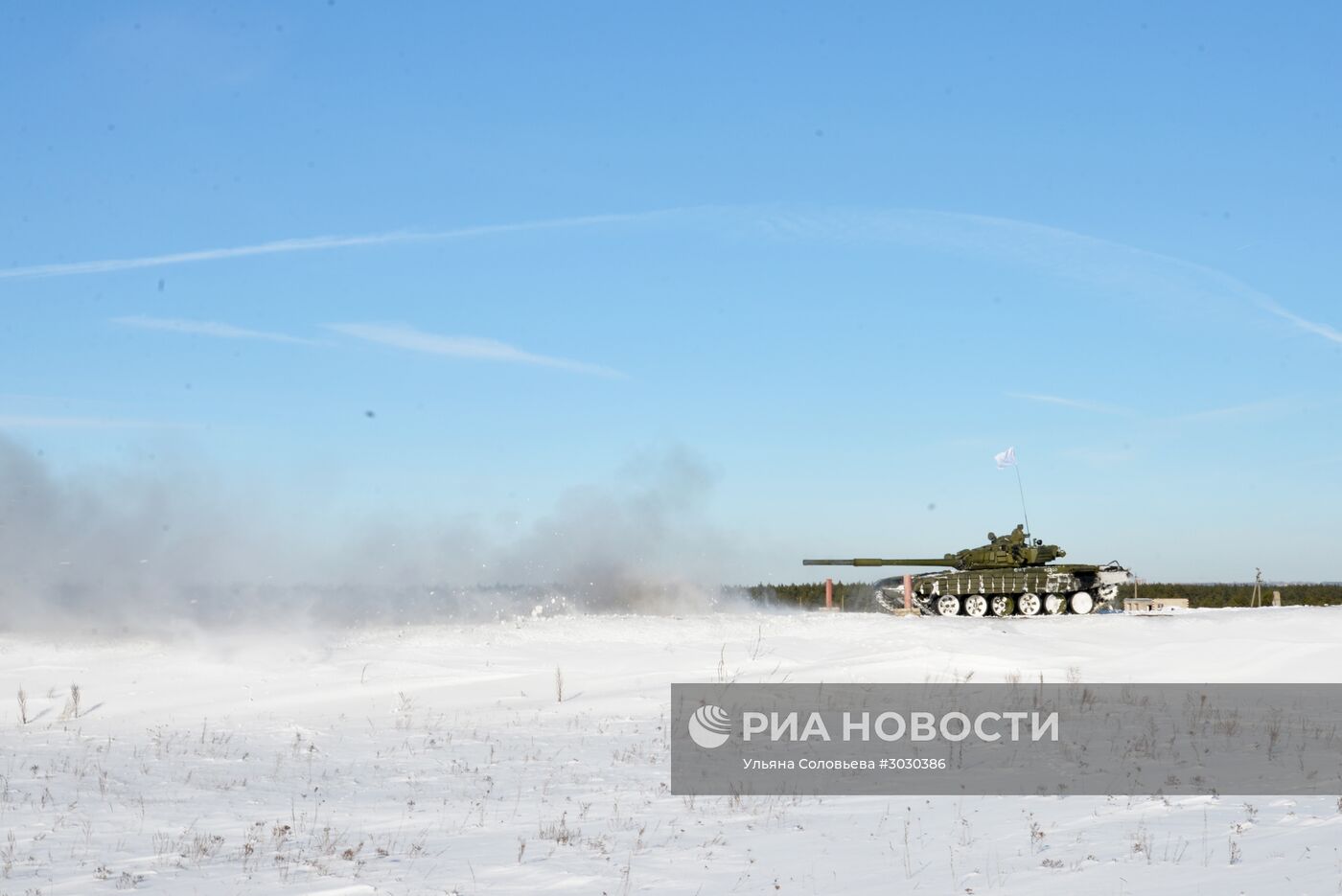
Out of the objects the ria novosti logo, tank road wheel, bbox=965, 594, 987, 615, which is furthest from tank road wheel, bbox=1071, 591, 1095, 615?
the ria novosti logo

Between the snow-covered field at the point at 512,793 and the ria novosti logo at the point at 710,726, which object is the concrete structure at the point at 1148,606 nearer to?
the snow-covered field at the point at 512,793

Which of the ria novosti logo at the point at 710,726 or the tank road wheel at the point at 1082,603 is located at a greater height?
the tank road wheel at the point at 1082,603

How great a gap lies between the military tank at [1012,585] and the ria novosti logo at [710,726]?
71.4 feet

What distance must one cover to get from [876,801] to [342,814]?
5.14 meters

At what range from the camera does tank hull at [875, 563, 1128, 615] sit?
38.2m

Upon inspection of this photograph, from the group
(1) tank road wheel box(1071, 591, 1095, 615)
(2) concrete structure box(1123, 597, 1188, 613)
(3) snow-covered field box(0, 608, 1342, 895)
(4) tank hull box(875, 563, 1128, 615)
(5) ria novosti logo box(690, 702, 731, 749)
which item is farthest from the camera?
(2) concrete structure box(1123, 597, 1188, 613)

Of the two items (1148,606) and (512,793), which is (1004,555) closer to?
(1148,606)

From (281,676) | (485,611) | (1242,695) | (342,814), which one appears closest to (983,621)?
(1242,695)

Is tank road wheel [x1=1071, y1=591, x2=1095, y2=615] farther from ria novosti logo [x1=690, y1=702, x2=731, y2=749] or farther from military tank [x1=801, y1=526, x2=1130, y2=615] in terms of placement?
ria novosti logo [x1=690, y1=702, x2=731, y2=749]

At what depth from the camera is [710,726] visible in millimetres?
17281

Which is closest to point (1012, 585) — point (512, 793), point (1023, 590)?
point (1023, 590)

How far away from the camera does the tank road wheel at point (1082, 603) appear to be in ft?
125

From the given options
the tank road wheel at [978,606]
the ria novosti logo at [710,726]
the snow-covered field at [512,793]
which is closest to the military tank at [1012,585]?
the tank road wheel at [978,606]

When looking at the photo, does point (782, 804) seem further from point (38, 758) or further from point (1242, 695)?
point (1242, 695)
